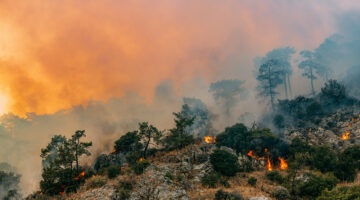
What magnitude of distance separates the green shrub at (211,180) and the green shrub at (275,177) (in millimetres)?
9963

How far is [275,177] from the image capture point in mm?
49125

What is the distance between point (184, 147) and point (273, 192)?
26296mm

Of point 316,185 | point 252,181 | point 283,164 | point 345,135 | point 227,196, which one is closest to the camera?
point 227,196

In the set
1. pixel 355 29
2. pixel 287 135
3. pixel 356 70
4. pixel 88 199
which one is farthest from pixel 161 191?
pixel 355 29

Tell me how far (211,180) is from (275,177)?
40.4 feet

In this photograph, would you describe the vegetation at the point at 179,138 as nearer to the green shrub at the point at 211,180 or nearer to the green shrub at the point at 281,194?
the green shrub at the point at 211,180

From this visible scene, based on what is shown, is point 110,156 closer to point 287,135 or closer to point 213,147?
point 213,147

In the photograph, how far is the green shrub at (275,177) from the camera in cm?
4834

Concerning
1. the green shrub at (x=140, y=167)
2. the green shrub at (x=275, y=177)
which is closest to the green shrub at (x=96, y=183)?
the green shrub at (x=140, y=167)

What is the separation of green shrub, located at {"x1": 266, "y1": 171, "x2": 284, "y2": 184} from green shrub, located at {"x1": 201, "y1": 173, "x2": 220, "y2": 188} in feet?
32.7

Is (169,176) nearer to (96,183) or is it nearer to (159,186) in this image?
(159,186)

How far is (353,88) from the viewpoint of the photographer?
3300 inches

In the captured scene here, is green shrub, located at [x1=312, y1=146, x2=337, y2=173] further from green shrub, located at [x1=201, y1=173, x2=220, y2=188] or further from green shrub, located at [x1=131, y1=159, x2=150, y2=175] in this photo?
green shrub, located at [x1=131, y1=159, x2=150, y2=175]

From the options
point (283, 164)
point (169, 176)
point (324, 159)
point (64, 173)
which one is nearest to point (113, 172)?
point (64, 173)
